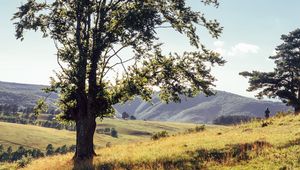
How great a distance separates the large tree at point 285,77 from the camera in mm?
57688

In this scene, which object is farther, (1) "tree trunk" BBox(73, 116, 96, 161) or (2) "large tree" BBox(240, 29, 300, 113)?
(2) "large tree" BBox(240, 29, 300, 113)

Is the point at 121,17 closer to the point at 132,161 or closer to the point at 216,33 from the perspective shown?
the point at 216,33

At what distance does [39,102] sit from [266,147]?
19675mm

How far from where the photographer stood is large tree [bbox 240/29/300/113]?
5769cm

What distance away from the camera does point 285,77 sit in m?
58.7

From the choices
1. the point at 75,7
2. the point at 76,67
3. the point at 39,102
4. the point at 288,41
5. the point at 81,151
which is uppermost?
the point at 288,41

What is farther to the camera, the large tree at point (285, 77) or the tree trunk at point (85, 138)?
the large tree at point (285, 77)

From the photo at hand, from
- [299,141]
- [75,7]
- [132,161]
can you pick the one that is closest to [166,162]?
[132,161]

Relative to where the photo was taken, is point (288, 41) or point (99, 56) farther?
point (288, 41)

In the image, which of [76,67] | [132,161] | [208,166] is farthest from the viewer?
[76,67]

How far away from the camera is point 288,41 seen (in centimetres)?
6022

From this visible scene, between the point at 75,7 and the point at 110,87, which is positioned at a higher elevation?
the point at 75,7

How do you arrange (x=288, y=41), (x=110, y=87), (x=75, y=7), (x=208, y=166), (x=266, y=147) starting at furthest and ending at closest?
1. (x=288, y=41)
2. (x=110, y=87)
3. (x=75, y=7)
4. (x=266, y=147)
5. (x=208, y=166)

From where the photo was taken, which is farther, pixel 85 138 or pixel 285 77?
pixel 285 77
